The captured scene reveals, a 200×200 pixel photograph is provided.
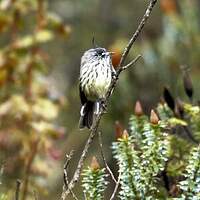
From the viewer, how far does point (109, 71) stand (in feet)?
14.8

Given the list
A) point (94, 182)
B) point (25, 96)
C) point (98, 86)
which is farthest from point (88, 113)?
point (94, 182)

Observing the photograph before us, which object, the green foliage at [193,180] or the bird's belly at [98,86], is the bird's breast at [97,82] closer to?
the bird's belly at [98,86]

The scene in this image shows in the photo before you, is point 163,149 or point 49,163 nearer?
point 163,149

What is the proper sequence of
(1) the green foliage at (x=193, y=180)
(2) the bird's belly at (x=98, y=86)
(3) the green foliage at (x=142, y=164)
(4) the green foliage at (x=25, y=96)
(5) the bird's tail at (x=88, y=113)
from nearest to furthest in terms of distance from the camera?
(1) the green foliage at (x=193, y=180) → (3) the green foliage at (x=142, y=164) → (5) the bird's tail at (x=88, y=113) → (2) the bird's belly at (x=98, y=86) → (4) the green foliage at (x=25, y=96)

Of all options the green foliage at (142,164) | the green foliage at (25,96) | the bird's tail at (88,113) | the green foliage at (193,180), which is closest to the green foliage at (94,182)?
the green foliage at (142,164)

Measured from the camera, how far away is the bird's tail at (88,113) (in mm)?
4348

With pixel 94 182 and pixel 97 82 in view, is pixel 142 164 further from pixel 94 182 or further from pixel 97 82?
pixel 97 82

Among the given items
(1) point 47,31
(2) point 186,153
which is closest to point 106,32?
(1) point 47,31

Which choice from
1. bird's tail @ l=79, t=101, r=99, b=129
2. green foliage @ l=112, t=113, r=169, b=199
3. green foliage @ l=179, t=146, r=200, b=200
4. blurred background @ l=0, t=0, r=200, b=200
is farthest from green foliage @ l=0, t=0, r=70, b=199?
green foliage @ l=179, t=146, r=200, b=200

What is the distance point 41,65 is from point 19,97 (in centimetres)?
29

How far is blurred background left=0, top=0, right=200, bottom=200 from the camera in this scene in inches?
200

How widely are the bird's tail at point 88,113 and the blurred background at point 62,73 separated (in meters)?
0.32

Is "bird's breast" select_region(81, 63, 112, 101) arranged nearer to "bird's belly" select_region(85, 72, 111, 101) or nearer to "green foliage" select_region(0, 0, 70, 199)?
"bird's belly" select_region(85, 72, 111, 101)

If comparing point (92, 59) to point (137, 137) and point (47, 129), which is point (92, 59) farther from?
point (137, 137)
